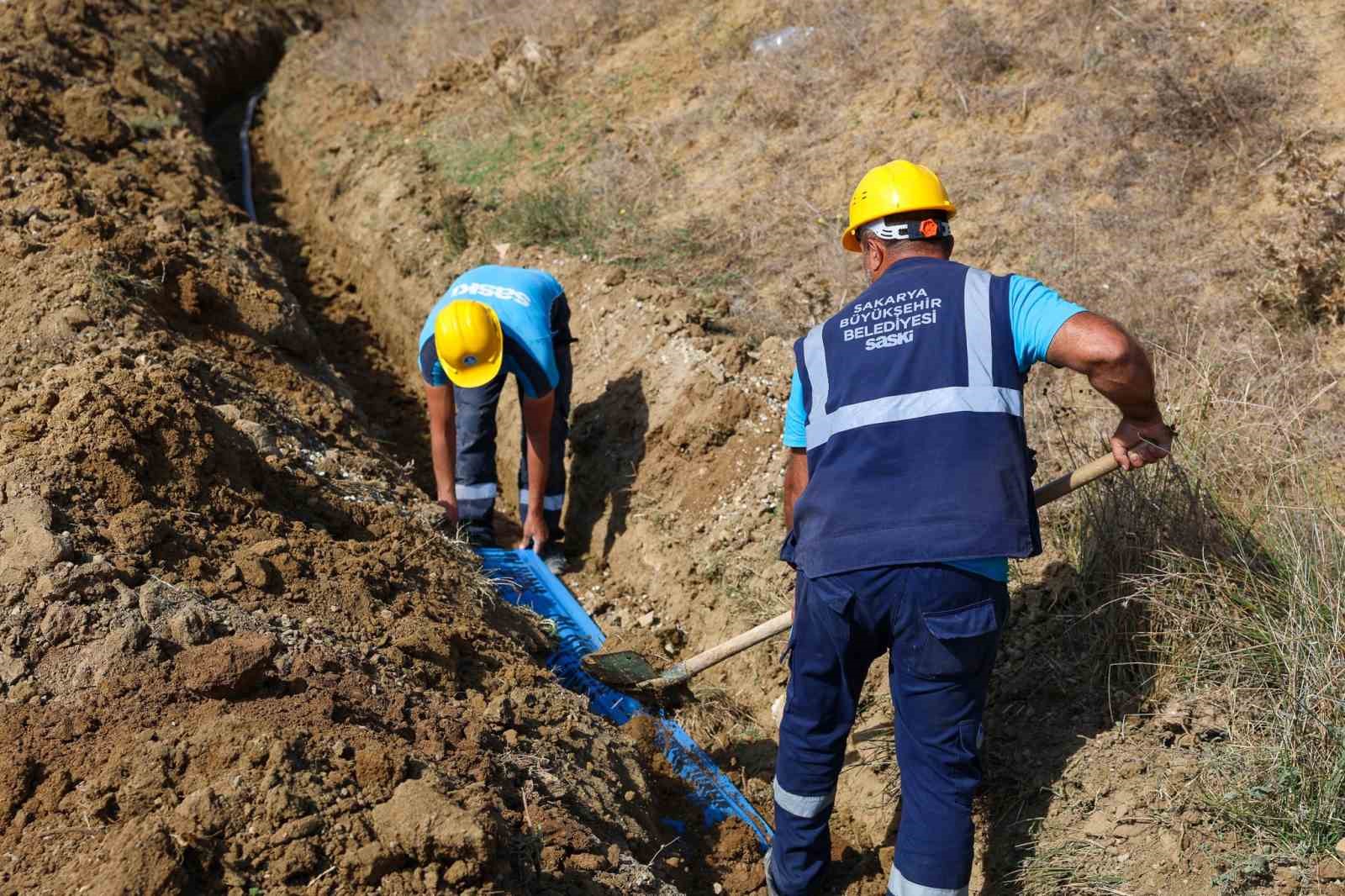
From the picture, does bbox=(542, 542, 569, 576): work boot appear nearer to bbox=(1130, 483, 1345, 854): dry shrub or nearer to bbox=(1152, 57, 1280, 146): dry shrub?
bbox=(1130, 483, 1345, 854): dry shrub

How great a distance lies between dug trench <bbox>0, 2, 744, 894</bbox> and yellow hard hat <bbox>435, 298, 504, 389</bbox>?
682 mm

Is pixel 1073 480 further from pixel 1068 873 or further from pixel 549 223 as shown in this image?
pixel 549 223

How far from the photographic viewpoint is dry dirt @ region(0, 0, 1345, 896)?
8.91ft

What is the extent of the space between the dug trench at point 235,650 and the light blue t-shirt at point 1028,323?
1.31m

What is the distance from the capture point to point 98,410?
12.6 feet

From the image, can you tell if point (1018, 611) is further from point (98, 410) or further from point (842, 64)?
point (842, 64)

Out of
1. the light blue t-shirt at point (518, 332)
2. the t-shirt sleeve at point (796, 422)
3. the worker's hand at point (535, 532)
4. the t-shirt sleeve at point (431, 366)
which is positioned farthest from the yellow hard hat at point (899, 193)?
the worker's hand at point (535, 532)

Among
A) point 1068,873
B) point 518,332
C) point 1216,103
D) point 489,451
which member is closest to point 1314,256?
point 1216,103

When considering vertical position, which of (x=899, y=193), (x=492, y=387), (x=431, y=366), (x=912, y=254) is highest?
(x=899, y=193)

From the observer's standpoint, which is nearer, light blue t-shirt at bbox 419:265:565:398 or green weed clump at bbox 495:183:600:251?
light blue t-shirt at bbox 419:265:565:398

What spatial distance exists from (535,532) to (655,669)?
4.63 ft

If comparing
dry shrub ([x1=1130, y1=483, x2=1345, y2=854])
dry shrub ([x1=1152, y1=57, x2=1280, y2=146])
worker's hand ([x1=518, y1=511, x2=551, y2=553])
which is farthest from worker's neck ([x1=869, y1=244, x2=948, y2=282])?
dry shrub ([x1=1152, y1=57, x2=1280, y2=146])

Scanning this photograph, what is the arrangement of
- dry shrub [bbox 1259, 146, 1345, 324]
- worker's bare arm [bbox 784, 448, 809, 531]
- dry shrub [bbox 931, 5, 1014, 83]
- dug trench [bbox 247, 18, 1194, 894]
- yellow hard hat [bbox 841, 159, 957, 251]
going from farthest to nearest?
dry shrub [bbox 931, 5, 1014, 83], dry shrub [bbox 1259, 146, 1345, 324], dug trench [bbox 247, 18, 1194, 894], worker's bare arm [bbox 784, 448, 809, 531], yellow hard hat [bbox 841, 159, 957, 251]

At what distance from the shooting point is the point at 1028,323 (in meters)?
2.92
